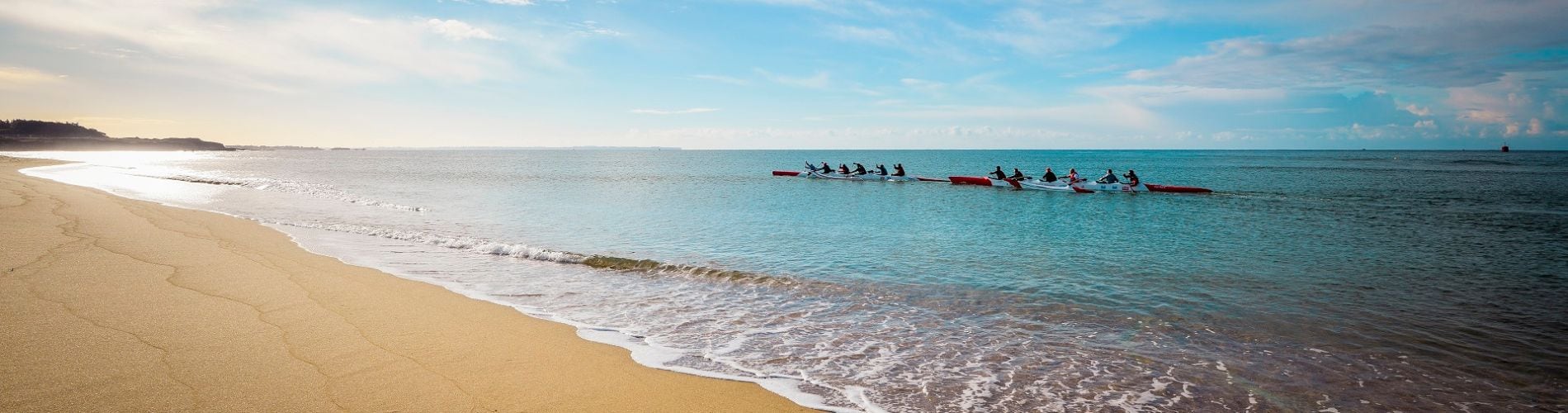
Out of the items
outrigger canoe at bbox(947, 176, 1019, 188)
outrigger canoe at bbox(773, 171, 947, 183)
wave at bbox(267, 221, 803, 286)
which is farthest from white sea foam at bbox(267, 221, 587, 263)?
outrigger canoe at bbox(773, 171, 947, 183)

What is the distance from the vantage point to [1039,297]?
11.1m

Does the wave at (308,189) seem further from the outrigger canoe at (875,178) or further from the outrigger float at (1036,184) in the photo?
the outrigger float at (1036,184)

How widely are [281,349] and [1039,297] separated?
1007 centimetres

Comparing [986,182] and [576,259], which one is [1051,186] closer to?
[986,182]

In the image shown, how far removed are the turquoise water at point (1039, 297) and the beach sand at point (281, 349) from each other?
35.1 inches

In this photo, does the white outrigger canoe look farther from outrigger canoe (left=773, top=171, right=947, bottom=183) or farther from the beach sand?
the beach sand

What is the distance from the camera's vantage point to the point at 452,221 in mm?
22281

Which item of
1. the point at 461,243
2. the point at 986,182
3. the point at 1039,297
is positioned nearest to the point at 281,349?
the point at 1039,297

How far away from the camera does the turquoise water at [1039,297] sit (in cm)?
675

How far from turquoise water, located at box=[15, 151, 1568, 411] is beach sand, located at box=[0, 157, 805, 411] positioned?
2.93 feet

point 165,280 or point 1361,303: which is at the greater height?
point 165,280

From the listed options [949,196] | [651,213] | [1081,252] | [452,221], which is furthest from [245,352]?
[949,196]

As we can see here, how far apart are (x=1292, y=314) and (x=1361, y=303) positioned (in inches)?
77.4

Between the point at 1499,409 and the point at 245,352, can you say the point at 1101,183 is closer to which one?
the point at 1499,409
